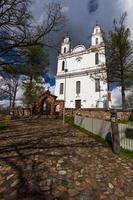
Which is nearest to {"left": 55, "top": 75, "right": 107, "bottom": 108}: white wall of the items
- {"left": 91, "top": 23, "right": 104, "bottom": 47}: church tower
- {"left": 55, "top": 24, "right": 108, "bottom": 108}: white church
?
{"left": 55, "top": 24, "right": 108, "bottom": 108}: white church

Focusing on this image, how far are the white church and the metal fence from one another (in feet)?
75.0

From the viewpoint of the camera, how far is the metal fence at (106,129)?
8758mm

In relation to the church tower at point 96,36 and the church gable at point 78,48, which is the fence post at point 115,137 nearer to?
the church tower at point 96,36

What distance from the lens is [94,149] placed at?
→ 29.1 ft

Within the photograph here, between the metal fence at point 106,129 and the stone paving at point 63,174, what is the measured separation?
42.0 inches

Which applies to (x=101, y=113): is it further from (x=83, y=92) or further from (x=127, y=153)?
(x=127, y=153)

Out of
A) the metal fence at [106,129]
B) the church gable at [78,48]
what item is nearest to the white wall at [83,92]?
the church gable at [78,48]

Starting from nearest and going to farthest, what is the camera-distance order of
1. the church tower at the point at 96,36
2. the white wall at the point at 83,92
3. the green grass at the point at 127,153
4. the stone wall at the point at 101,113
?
the green grass at the point at 127,153, the stone wall at the point at 101,113, the white wall at the point at 83,92, the church tower at the point at 96,36

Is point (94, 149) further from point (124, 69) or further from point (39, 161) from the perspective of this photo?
point (124, 69)

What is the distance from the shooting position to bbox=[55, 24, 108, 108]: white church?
3966 centimetres

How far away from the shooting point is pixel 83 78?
141 feet

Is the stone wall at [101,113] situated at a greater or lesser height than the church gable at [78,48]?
lesser

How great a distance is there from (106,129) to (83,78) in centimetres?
3275

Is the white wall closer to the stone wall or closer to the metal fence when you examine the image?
the stone wall
